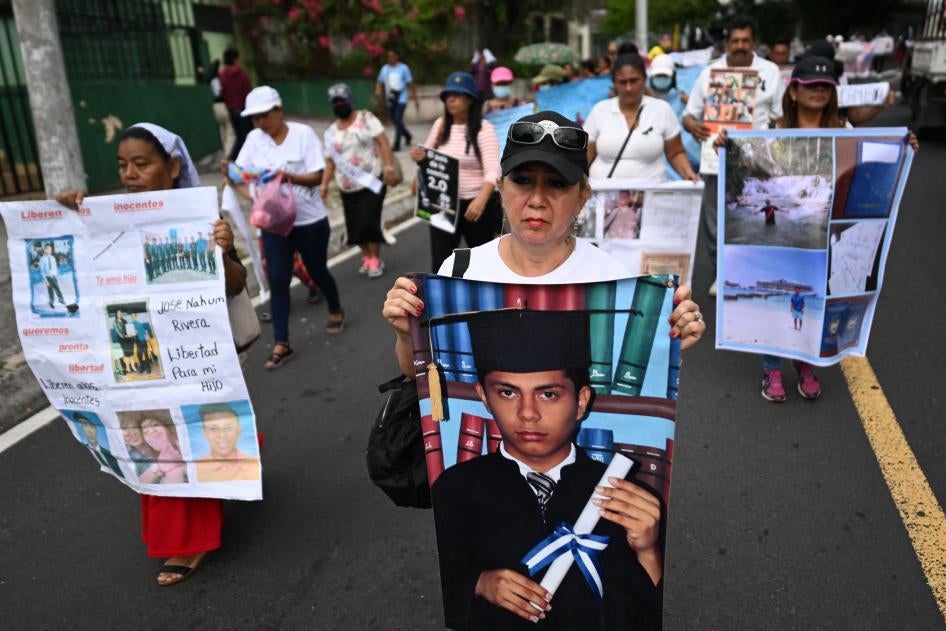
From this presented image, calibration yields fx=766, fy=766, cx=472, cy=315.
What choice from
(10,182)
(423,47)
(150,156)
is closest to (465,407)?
(150,156)

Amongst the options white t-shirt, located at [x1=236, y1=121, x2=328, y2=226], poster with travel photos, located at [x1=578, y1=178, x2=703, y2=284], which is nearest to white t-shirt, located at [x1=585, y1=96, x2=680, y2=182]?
poster with travel photos, located at [x1=578, y1=178, x2=703, y2=284]

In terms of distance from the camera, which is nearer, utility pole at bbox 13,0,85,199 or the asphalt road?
the asphalt road

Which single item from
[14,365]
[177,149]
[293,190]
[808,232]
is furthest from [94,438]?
[808,232]

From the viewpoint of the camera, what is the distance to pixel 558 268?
2070mm

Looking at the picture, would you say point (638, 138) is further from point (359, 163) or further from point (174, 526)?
point (174, 526)

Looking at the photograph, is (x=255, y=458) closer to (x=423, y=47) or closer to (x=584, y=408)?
(x=584, y=408)

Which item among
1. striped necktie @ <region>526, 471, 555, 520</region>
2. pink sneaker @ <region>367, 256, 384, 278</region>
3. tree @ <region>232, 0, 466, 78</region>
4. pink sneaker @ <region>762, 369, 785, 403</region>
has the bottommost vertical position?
pink sneaker @ <region>762, 369, 785, 403</region>

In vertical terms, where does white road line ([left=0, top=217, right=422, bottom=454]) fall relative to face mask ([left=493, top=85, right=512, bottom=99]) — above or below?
below

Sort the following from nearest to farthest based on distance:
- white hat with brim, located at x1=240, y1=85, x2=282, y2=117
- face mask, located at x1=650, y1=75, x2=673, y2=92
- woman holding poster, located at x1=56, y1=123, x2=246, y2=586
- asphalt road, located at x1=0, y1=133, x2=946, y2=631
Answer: asphalt road, located at x1=0, y1=133, x2=946, y2=631 < woman holding poster, located at x1=56, y1=123, x2=246, y2=586 < white hat with brim, located at x1=240, y1=85, x2=282, y2=117 < face mask, located at x1=650, y1=75, x2=673, y2=92

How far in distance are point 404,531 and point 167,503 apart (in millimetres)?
983

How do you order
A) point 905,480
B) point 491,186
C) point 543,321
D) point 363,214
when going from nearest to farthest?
point 543,321 < point 905,480 < point 491,186 < point 363,214

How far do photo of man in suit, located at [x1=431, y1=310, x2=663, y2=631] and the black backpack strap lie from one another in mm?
338

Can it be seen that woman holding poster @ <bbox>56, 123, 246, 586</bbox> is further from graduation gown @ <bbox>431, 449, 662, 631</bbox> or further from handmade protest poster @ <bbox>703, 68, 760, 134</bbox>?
handmade protest poster @ <bbox>703, 68, 760, 134</bbox>

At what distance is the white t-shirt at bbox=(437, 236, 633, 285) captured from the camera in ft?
A: 6.76
